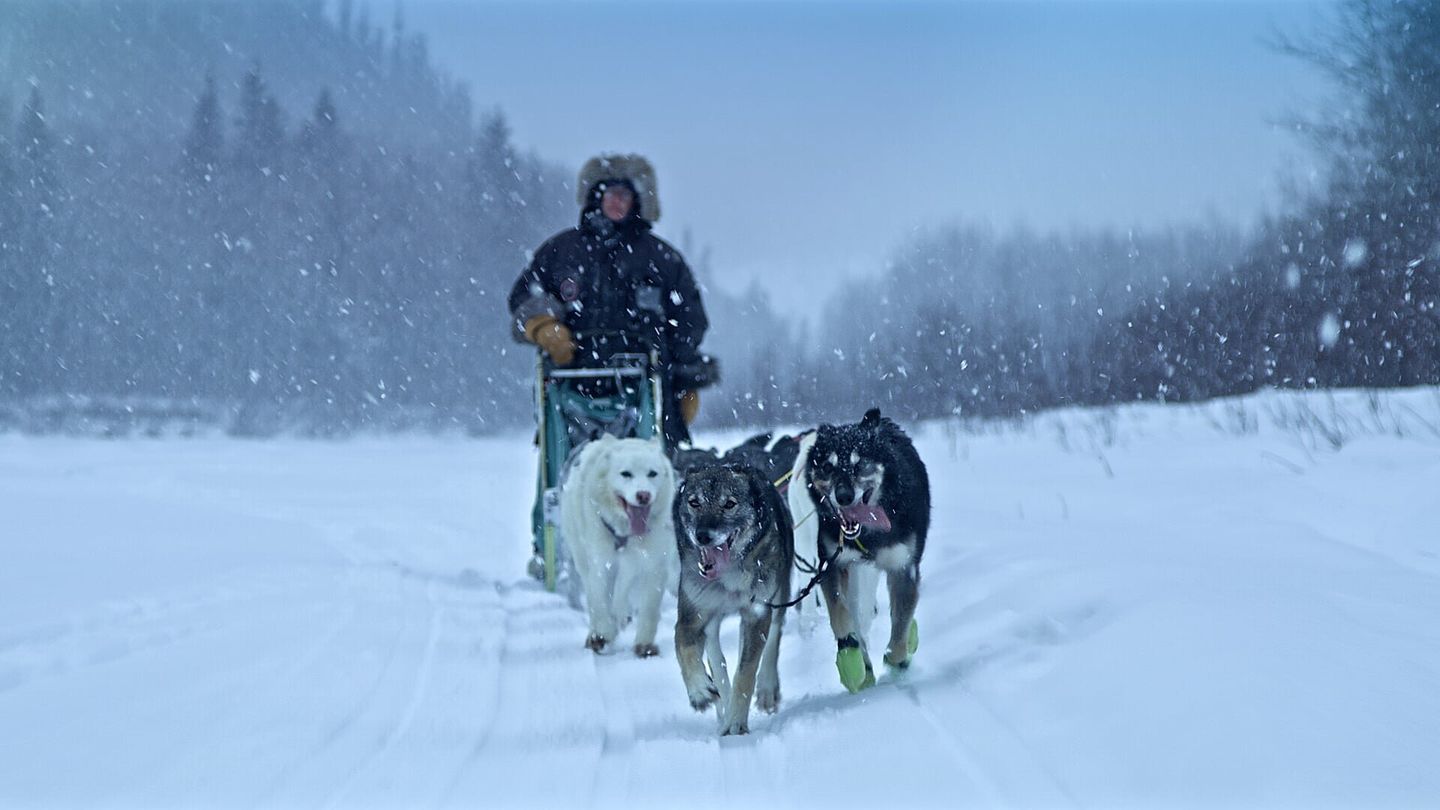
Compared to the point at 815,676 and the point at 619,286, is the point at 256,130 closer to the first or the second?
the point at 619,286

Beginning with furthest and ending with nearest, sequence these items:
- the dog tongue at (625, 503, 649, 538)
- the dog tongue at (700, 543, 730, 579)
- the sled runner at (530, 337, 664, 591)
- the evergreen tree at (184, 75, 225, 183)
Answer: the evergreen tree at (184, 75, 225, 183) < the sled runner at (530, 337, 664, 591) < the dog tongue at (625, 503, 649, 538) < the dog tongue at (700, 543, 730, 579)

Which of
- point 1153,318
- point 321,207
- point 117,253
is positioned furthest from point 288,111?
point 1153,318

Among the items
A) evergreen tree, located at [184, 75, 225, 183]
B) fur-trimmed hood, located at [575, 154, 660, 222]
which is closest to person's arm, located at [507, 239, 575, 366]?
fur-trimmed hood, located at [575, 154, 660, 222]

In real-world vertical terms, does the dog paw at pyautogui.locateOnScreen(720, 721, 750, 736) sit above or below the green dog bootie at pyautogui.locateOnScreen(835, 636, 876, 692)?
below

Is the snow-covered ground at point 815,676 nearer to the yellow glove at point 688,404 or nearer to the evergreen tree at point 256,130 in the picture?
the yellow glove at point 688,404

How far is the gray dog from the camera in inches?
119

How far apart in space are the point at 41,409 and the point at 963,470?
108 ft

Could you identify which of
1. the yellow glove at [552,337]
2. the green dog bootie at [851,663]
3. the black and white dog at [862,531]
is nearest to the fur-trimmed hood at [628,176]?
the yellow glove at [552,337]

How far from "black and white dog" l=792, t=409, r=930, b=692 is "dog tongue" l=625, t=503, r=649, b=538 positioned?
1.20 m

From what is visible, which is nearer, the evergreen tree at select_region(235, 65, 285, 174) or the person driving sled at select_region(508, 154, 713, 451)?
the person driving sled at select_region(508, 154, 713, 451)

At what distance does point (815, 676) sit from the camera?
144 inches

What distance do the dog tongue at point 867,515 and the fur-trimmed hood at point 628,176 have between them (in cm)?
281

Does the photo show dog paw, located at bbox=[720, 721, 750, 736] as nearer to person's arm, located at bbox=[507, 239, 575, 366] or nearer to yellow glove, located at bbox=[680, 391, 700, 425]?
person's arm, located at bbox=[507, 239, 575, 366]

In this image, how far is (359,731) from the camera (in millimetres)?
2730
